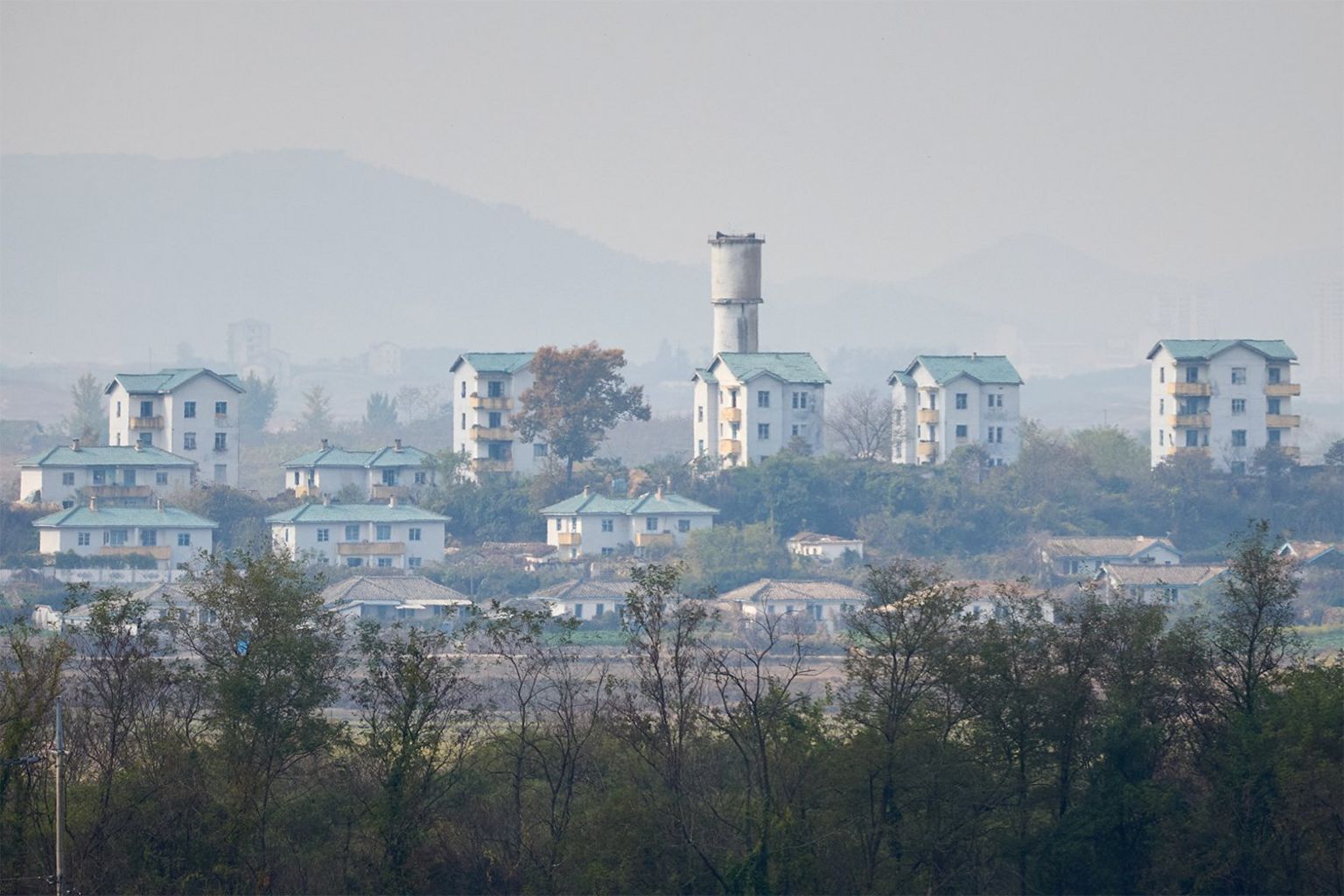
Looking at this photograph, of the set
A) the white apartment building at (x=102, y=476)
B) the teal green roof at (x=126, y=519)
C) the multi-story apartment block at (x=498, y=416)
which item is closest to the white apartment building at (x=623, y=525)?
the multi-story apartment block at (x=498, y=416)

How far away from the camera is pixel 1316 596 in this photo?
163 ft

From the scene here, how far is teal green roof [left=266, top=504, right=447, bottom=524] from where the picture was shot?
169ft

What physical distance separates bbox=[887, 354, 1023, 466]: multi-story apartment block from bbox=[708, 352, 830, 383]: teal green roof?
104 inches

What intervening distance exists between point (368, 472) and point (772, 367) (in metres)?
9.90

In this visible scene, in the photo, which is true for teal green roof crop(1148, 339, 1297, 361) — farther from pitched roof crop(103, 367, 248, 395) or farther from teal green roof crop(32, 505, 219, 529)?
teal green roof crop(32, 505, 219, 529)

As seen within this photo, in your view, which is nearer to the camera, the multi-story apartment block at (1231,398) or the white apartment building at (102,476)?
the white apartment building at (102,476)

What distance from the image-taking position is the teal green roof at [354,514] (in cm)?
5141

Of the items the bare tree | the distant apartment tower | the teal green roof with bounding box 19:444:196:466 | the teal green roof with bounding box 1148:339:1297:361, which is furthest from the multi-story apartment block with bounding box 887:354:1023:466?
the teal green roof with bounding box 19:444:196:466

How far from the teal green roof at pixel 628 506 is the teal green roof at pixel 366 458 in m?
4.98

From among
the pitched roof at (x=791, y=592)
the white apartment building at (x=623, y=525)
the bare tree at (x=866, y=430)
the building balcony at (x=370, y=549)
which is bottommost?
the pitched roof at (x=791, y=592)

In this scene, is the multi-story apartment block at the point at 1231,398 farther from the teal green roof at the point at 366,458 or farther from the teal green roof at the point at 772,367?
the teal green roof at the point at 366,458

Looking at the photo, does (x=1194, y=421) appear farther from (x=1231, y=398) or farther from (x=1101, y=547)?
(x=1101, y=547)

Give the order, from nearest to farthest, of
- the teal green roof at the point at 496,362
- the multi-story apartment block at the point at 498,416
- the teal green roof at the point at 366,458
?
the teal green roof at the point at 366,458 → the multi-story apartment block at the point at 498,416 → the teal green roof at the point at 496,362

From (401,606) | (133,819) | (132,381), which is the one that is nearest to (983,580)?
(401,606)
